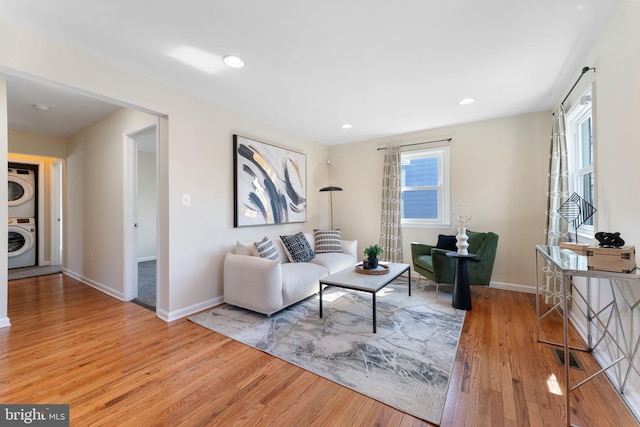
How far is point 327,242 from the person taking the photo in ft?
13.2

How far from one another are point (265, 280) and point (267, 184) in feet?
5.00

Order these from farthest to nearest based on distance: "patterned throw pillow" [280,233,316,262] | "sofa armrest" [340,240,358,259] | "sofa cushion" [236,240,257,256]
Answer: "sofa armrest" [340,240,358,259] < "patterned throw pillow" [280,233,316,262] < "sofa cushion" [236,240,257,256]

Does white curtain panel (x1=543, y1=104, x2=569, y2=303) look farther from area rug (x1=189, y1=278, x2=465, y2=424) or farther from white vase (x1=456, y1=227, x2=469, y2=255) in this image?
area rug (x1=189, y1=278, x2=465, y2=424)

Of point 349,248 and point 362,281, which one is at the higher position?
point 349,248

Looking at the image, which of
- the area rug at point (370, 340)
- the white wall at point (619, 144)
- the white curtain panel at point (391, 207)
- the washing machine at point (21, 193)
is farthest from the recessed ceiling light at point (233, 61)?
the washing machine at point (21, 193)

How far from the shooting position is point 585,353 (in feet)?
6.48

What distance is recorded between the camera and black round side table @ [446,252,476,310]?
2.81 metres

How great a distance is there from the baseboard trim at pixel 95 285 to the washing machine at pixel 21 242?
1.11m

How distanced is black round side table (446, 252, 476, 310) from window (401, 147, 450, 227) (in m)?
1.15

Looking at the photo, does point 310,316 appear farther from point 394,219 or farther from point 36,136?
point 36,136


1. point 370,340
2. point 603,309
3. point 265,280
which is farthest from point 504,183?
point 265,280

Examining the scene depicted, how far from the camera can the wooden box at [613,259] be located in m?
1.28

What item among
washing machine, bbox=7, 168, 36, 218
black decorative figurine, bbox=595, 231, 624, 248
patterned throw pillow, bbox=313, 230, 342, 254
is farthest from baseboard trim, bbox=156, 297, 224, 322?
washing machine, bbox=7, 168, 36, 218

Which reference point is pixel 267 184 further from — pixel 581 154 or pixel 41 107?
pixel 581 154
